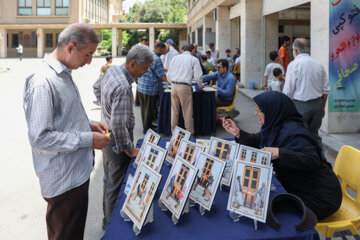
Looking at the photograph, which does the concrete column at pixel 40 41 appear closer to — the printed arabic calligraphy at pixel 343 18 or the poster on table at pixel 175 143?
the printed arabic calligraphy at pixel 343 18

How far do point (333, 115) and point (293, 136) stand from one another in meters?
4.86

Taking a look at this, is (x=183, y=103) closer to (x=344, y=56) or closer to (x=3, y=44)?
(x=344, y=56)

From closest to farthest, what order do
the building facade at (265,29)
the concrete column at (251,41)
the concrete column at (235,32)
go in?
the building facade at (265,29)
the concrete column at (251,41)
the concrete column at (235,32)

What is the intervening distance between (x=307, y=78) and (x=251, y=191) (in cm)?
368

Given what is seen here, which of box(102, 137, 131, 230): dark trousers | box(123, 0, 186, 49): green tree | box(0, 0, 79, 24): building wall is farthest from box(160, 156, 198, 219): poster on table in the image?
box(123, 0, 186, 49): green tree

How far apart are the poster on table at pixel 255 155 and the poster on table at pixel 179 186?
21.5 inches

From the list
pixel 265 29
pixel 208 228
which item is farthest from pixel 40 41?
pixel 208 228

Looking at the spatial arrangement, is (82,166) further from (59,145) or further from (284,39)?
(284,39)

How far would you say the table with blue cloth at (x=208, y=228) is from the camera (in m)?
1.74

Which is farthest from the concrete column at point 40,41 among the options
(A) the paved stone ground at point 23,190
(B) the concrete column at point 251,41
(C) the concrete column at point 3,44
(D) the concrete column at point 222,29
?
(A) the paved stone ground at point 23,190

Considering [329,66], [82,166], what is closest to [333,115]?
[329,66]

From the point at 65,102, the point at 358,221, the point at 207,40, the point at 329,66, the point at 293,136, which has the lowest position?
the point at 358,221

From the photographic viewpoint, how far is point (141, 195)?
1854 millimetres

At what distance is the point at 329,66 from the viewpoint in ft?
21.8
